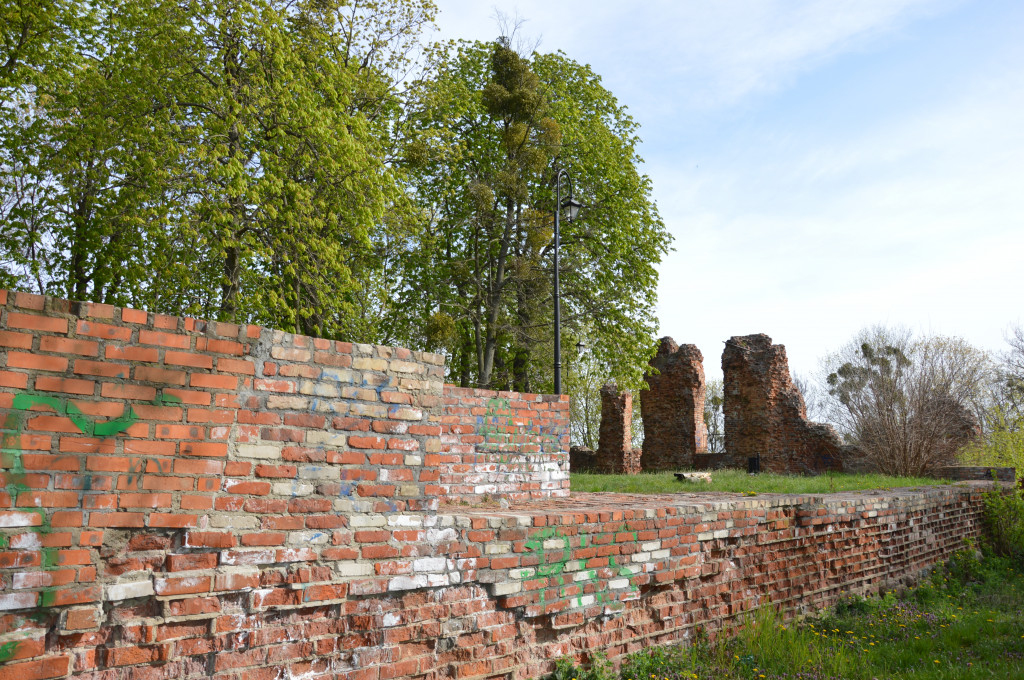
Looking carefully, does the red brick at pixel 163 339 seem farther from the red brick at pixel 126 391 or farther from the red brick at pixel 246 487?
the red brick at pixel 246 487

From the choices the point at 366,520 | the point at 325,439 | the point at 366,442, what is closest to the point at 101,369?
the point at 325,439

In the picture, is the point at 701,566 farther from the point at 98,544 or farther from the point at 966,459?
the point at 966,459

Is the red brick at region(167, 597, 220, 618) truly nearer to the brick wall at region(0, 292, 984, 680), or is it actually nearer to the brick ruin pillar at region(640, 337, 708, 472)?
the brick wall at region(0, 292, 984, 680)

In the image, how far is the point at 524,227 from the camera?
17.2m

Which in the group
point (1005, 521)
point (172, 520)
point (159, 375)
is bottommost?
point (1005, 521)

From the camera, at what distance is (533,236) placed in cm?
1695

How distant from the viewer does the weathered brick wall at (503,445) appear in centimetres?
640

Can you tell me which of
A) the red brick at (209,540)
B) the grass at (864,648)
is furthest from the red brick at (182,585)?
the grass at (864,648)

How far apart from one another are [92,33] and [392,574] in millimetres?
14180

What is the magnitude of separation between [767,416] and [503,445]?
58.0ft

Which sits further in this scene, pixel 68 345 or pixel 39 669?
pixel 68 345

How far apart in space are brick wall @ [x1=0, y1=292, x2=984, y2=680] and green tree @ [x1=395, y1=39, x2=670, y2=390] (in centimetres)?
1209

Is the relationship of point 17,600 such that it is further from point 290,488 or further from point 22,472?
point 290,488

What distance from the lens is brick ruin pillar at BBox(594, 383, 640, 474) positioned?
24312mm
